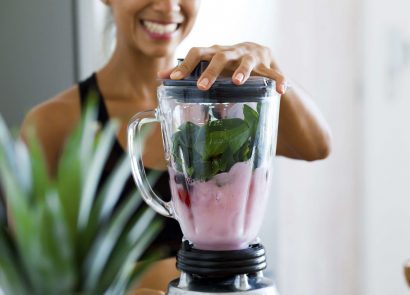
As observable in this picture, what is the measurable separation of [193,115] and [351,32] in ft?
6.46

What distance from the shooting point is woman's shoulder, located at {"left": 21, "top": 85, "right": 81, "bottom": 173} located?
4.80ft

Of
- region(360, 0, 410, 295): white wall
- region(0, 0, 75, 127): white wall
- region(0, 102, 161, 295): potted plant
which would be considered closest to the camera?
region(0, 102, 161, 295): potted plant

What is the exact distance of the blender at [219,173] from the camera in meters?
0.73

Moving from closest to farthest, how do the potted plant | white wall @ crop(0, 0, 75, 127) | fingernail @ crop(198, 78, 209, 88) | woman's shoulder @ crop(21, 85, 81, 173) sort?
1. fingernail @ crop(198, 78, 209, 88)
2. the potted plant
3. woman's shoulder @ crop(21, 85, 81, 173)
4. white wall @ crop(0, 0, 75, 127)

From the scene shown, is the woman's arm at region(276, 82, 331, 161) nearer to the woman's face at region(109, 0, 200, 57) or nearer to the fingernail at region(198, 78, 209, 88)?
the woman's face at region(109, 0, 200, 57)

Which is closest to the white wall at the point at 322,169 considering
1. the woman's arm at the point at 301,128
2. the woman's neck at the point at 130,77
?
the woman's neck at the point at 130,77

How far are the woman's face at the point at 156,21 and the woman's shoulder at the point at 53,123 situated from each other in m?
0.19

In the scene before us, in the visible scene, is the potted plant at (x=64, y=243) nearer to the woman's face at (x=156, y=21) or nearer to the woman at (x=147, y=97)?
the woman at (x=147, y=97)

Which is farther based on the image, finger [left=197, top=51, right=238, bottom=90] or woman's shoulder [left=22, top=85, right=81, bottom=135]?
woman's shoulder [left=22, top=85, right=81, bottom=135]

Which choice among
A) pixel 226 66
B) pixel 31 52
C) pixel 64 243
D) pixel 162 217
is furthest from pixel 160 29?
pixel 31 52

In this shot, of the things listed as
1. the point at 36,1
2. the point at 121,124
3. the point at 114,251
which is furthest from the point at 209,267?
the point at 36,1

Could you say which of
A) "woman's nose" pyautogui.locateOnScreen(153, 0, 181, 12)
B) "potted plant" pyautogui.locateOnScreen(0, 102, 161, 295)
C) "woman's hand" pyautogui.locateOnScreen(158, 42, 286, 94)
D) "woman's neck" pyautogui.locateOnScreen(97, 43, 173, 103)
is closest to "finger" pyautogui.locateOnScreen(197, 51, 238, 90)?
"woman's hand" pyautogui.locateOnScreen(158, 42, 286, 94)

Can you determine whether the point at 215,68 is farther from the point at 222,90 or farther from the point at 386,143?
the point at 386,143

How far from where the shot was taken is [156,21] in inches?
52.7
